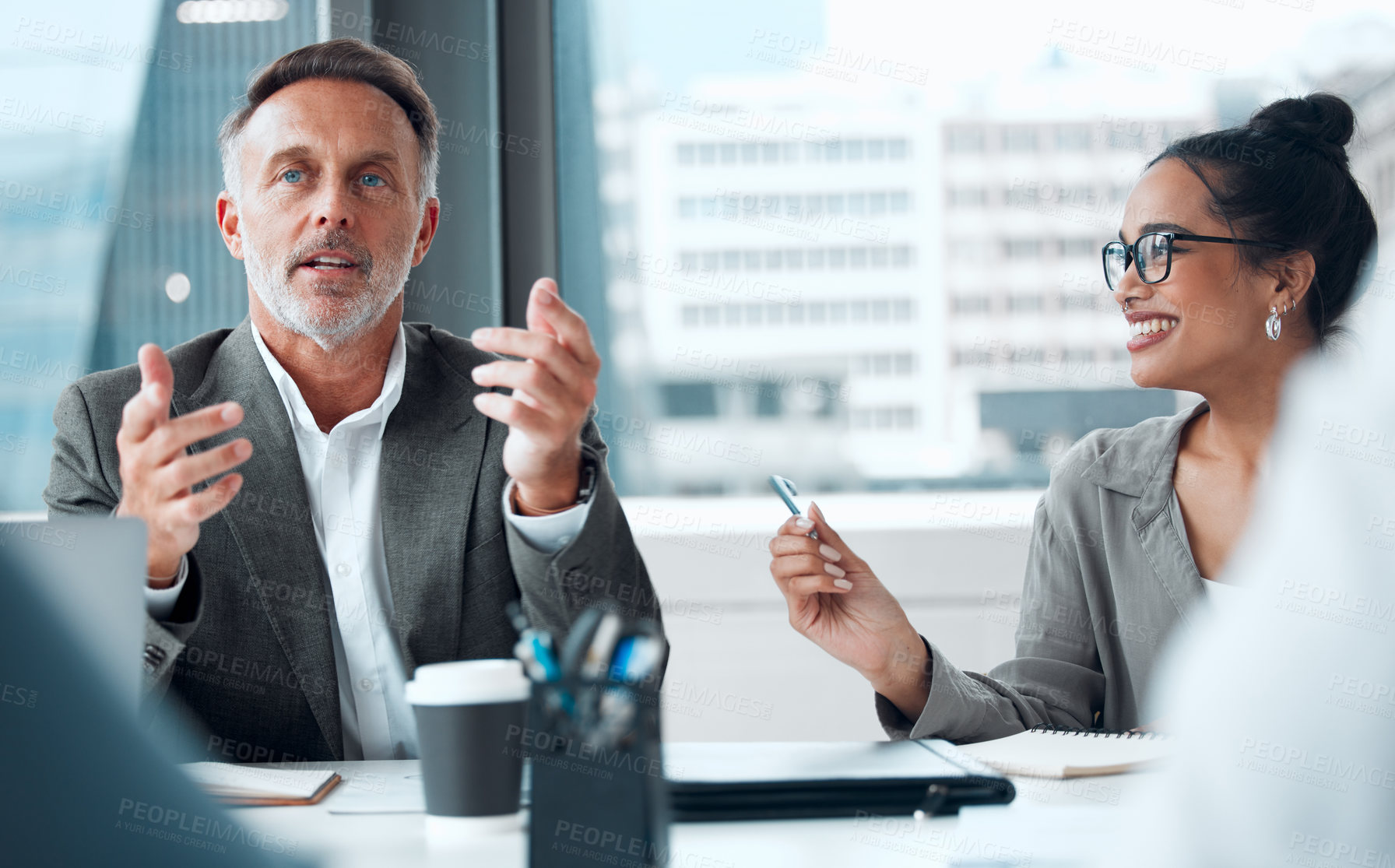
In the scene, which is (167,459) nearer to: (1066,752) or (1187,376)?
(1066,752)

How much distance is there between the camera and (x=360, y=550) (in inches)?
54.9

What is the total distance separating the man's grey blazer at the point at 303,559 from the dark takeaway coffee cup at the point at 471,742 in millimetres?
483

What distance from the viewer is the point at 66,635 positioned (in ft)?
1.95

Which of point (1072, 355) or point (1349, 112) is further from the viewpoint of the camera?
point (1072, 355)

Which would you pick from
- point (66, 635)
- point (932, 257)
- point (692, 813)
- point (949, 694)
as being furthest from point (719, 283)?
point (66, 635)

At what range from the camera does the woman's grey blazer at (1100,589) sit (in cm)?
138

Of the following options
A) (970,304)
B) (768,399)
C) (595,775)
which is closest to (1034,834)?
(595,775)

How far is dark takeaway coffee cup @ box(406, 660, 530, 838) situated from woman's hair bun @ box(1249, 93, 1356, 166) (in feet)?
4.86

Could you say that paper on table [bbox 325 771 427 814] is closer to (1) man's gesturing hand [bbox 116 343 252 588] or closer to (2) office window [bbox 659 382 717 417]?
(1) man's gesturing hand [bbox 116 343 252 588]

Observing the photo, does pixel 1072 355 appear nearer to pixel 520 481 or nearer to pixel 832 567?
pixel 832 567

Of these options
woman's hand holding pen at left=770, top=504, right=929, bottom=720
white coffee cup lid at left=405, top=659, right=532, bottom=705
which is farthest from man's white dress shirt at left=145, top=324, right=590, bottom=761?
white coffee cup lid at left=405, top=659, right=532, bottom=705

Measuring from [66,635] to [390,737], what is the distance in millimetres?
835

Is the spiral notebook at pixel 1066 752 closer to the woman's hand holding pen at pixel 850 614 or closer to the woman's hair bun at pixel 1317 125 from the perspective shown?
the woman's hand holding pen at pixel 850 614

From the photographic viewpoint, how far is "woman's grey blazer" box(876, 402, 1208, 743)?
4.54 ft
